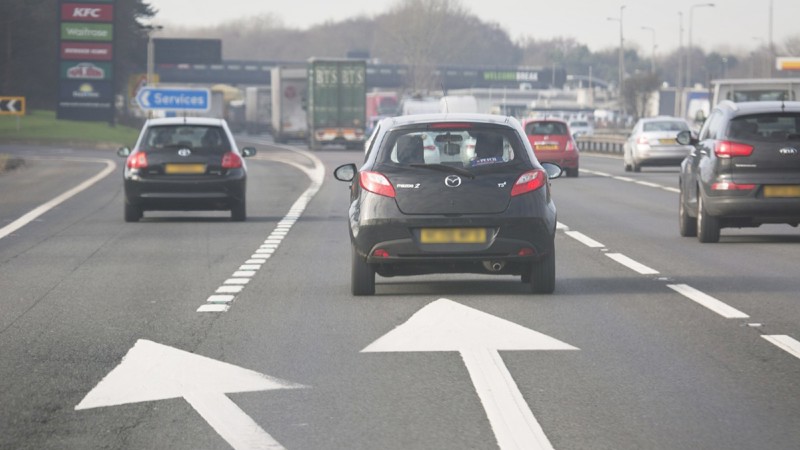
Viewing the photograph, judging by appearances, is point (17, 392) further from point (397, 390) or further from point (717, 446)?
point (717, 446)

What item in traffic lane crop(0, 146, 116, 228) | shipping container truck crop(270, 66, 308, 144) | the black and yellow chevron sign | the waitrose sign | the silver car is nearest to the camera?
traffic lane crop(0, 146, 116, 228)

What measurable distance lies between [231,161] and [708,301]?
464 inches

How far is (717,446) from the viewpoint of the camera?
6980 mm

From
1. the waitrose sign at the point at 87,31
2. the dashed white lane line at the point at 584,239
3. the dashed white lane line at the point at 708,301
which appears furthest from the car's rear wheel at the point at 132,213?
the waitrose sign at the point at 87,31

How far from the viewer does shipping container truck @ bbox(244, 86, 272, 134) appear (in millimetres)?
112500

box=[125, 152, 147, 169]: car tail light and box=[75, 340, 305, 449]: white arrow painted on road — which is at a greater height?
box=[125, 152, 147, 169]: car tail light

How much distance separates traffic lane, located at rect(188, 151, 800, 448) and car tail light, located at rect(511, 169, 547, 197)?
2.57 feet

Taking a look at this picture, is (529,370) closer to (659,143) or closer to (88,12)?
(659,143)

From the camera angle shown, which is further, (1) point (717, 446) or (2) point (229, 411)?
(2) point (229, 411)

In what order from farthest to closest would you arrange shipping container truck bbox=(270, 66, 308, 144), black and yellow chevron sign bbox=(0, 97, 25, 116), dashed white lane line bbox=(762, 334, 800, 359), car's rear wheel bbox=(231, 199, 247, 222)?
shipping container truck bbox=(270, 66, 308, 144), black and yellow chevron sign bbox=(0, 97, 25, 116), car's rear wheel bbox=(231, 199, 247, 222), dashed white lane line bbox=(762, 334, 800, 359)

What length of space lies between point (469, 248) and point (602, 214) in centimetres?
1305

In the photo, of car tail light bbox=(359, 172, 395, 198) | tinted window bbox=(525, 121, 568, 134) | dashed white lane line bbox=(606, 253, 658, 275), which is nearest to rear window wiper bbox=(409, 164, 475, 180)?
car tail light bbox=(359, 172, 395, 198)

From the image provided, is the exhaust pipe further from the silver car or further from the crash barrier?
the crash barrier

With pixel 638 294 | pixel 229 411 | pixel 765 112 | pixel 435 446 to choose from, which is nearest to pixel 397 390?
pixel 229 411
